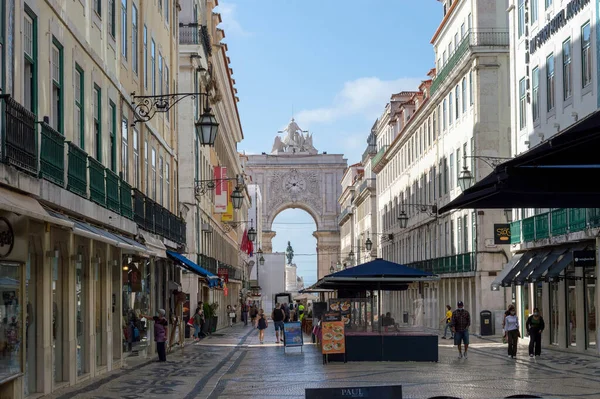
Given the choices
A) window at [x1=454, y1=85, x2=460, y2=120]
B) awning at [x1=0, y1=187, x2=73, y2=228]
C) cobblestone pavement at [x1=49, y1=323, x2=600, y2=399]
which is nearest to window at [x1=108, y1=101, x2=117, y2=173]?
cobblestone pavement at [x1=49, y1=323, x2=600, y2=399]

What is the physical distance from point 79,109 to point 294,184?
119810mm

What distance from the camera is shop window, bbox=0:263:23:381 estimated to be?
46.1 feet

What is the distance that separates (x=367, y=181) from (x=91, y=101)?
78.3 metres

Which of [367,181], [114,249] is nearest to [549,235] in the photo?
[114,249]

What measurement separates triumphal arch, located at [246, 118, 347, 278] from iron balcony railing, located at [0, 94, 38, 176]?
122m

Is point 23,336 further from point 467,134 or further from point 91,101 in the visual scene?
point 467,134

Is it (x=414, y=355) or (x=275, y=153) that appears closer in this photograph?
(x=414, y=355)

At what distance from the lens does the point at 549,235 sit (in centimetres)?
3438

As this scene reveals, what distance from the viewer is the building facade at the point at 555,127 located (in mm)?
30906

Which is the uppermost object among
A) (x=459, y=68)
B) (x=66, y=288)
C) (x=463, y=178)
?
(x=459, y=68)

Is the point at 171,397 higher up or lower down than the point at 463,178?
lower down

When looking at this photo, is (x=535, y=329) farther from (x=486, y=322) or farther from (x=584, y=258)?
(x=486, y=322)

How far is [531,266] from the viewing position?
3569 centimetres

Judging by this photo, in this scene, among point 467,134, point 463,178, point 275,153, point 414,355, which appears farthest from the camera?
point 275,153
